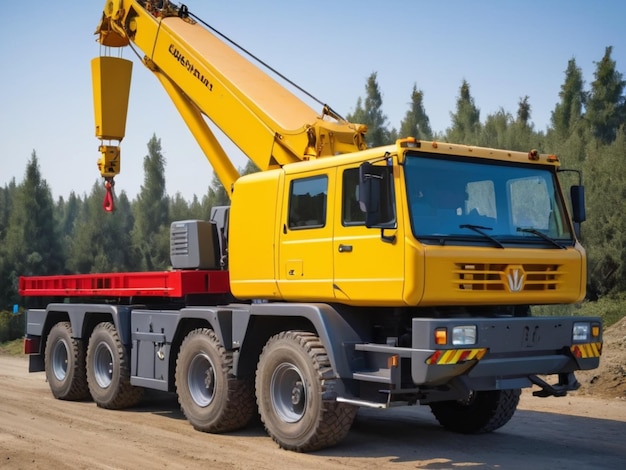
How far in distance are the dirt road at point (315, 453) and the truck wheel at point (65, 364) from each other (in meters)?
0.57

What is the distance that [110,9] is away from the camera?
14.2 meters

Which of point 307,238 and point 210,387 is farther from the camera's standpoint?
point 210,387

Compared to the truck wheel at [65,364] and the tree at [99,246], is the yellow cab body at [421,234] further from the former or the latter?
the tree at [99,246]

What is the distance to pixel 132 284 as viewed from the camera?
11820mm

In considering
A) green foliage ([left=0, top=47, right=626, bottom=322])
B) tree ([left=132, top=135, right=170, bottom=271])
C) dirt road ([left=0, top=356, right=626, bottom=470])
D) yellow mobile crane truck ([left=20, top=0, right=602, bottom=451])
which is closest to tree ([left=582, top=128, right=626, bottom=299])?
green foliage ([left=0, top=47, right=626, bottom=322])

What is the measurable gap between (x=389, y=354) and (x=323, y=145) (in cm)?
305

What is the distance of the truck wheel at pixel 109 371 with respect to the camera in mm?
11766

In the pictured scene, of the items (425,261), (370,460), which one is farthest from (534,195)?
(370,460)

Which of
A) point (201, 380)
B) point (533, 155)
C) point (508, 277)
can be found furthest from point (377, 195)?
point (201, 380)

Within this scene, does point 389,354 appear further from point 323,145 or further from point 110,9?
point 110,9

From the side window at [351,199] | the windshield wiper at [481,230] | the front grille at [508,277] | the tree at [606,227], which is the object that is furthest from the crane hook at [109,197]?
the tree at [606,227]

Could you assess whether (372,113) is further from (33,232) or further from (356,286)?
(356,286)

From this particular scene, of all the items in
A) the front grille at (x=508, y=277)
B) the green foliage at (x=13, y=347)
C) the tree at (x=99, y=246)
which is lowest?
the green foliage at (x=13, y=347)

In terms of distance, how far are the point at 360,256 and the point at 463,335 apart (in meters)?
1.24
